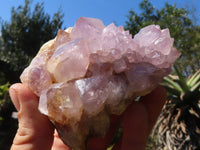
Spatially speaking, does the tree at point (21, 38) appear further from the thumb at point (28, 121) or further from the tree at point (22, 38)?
the thumb at point (28, 121)

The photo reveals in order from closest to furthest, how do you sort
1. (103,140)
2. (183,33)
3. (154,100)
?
(154,100)
(103,140)
(183,33)

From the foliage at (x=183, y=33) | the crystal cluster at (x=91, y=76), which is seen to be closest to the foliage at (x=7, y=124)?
the foliage at (x=183, y=33)

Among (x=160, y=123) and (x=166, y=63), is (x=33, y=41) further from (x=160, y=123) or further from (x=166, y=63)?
(x=166, y=63)

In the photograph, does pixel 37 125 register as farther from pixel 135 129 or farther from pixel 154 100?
pixel 154 100

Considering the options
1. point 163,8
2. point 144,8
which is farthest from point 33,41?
point 163,8

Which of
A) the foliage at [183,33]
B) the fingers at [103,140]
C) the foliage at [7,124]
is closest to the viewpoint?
the fingers at [103,140]

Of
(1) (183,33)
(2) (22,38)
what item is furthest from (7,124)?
(1) (183,33)
